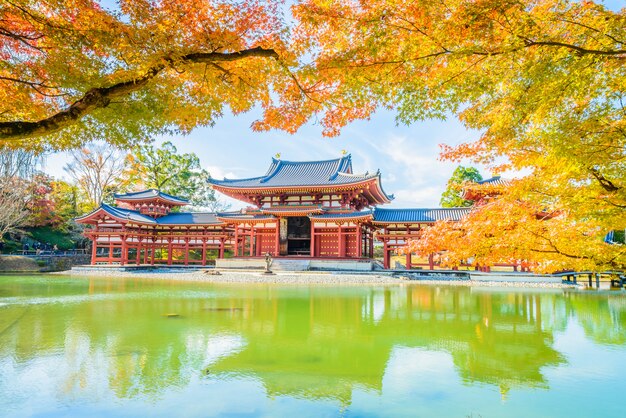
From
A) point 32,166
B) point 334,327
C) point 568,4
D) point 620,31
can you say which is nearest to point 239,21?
point 568,4

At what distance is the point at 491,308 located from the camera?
32.0 ft

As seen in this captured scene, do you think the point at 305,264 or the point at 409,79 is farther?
the point at 305,264

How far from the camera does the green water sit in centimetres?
348

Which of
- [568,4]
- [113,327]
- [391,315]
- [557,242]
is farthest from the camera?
[391,315]

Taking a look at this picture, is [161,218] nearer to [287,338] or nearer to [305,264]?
[305,264]

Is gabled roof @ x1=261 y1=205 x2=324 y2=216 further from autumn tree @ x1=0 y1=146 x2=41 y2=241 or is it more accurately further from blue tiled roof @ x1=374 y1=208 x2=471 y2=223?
autumn tree @ x1=0 y1=146 x2=41 y2=241

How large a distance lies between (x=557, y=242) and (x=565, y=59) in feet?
6.80

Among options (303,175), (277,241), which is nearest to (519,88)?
(277,241)

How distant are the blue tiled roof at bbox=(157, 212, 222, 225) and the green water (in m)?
17.3

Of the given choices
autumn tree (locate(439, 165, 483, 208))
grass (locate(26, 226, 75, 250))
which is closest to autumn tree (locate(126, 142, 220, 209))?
grass (locate(26, 226, 75, 250))

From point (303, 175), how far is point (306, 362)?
71.1ft

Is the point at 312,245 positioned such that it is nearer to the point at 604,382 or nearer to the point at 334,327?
the point at 334,327

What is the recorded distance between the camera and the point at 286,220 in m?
24.6

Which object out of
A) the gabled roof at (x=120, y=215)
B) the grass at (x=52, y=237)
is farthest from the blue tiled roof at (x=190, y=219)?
the grass at (x=52, y=237)
